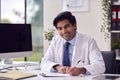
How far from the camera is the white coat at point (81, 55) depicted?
235 centimetres

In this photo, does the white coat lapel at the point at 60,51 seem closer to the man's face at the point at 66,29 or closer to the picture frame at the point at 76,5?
the man's face at the point at 66,29

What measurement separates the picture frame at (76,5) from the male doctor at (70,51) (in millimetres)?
1648

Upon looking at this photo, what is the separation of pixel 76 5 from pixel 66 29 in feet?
6.00

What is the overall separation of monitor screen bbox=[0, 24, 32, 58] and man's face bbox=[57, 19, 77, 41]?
550 mm

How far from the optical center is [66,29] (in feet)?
8.05

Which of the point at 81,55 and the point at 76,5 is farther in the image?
the point at 76,5

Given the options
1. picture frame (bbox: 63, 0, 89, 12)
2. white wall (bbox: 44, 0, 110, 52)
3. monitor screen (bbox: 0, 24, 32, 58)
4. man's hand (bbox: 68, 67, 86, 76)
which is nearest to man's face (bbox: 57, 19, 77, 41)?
man's hand (bbox: 68, 67, 86, 76)

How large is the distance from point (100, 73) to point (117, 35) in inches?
73.5

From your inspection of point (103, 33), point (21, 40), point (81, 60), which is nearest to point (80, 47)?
point (81, 60)

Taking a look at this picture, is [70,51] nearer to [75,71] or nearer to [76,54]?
[76,54]

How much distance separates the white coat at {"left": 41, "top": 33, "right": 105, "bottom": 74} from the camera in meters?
2.35

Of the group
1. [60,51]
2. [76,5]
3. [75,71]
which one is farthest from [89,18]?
[75,71]

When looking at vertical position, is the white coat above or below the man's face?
below

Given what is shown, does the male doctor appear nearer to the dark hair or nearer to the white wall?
the dark hair
